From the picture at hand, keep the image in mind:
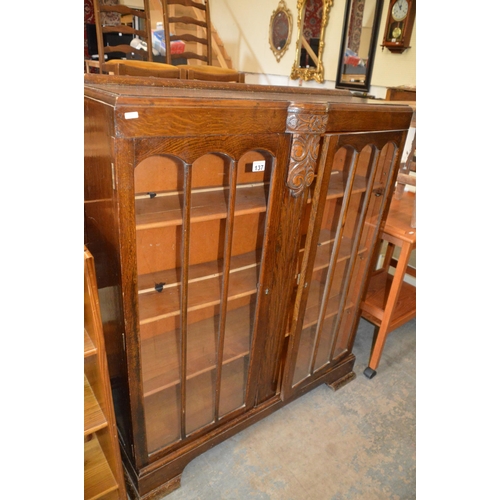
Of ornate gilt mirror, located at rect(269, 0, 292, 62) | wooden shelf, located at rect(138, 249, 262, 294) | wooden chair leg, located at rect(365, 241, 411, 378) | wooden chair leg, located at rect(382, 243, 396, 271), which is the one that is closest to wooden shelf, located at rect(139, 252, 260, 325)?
wooden shelf, located at rect(138, 249, 262, 294)

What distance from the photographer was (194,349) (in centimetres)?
133

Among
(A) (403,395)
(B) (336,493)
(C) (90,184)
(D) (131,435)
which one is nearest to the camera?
(C) (90,184)

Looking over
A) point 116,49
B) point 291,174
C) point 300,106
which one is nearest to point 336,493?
point 291,174

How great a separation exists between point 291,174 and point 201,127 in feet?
1.11

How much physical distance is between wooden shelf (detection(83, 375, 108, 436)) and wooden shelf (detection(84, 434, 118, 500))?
0.23 m

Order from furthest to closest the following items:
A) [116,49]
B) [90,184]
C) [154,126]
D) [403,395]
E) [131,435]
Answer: [116,49]
[403,395]
[131,435]
[90,184]
[154,126]

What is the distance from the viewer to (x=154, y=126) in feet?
2.69

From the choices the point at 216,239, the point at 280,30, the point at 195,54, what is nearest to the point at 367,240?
the point at 216,239

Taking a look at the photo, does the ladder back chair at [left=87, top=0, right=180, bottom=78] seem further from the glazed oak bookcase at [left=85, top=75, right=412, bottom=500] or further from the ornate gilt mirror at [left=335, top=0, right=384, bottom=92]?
the ornate gilt mirror at [left=335, top=0, right=384, bottom=92]

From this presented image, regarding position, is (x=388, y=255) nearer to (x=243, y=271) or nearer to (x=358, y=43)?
(x=243, y=271)

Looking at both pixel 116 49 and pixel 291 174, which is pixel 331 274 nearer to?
pixel 291 174

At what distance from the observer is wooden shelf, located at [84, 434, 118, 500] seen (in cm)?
116

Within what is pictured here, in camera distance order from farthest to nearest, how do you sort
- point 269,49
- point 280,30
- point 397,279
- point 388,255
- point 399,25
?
point 269,49, point 280,30, point 399,25, point 388,255, point 397,279

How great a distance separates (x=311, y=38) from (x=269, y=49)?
799 millimetres
